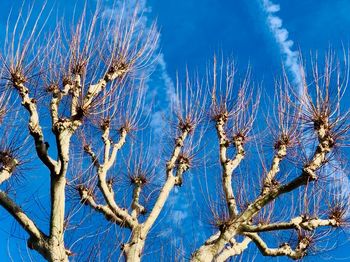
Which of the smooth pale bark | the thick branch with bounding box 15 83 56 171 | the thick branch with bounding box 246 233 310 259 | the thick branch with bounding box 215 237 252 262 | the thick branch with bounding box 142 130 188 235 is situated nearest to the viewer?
the thick branch with bounding box 15 83 56 171

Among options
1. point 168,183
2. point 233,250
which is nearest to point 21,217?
point 168,183

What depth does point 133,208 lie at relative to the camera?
32.1 feet

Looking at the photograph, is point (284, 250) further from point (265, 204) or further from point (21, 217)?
point (21, 217)

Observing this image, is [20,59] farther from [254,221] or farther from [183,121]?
[254,221]

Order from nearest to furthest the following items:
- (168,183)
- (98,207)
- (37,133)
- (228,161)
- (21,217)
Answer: (21,217) < (37,133) < (98,207) < (168,183) < (228,161)

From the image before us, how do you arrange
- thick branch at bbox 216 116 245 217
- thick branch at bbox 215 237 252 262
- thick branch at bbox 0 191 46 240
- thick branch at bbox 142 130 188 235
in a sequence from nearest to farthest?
thick branch at bbox 0 191 46 240 < thick branch at bbox 142 130 188 235 < thick branch at bbox 215 237 252 262 < thick branch at bbox 216 116 245 217

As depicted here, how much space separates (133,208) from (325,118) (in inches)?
154

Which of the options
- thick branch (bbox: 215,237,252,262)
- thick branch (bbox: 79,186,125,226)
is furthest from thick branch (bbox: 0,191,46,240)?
thick branch (bbox: 215,237,252,262)

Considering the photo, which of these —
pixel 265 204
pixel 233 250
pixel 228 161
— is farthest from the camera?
pixel 228 161

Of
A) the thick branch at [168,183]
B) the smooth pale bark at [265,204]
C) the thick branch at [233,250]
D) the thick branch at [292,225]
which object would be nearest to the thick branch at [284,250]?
the thick branch at [233,250]

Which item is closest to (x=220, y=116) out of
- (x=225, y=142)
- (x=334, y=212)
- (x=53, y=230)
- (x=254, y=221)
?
(x=225, y=142)

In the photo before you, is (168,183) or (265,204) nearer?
(265,204)

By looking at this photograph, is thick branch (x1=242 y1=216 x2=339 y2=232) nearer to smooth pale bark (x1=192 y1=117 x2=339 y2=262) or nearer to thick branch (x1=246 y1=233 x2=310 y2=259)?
smooth pale bark (x1=192 y1=117 x2=339 y2=262)

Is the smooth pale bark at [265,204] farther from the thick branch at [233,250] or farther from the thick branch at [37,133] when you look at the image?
the thick branch at [37,133]
